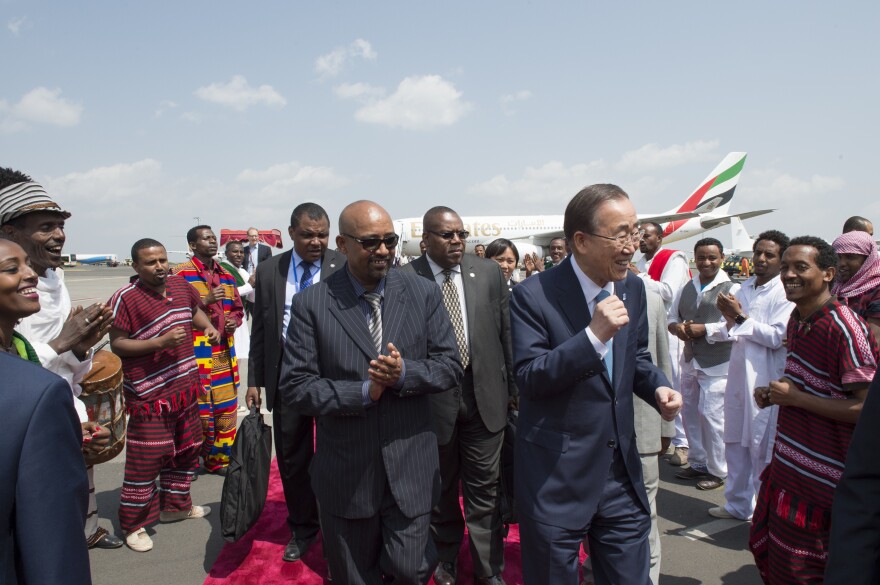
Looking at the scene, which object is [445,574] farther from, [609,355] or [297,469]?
[609,355]

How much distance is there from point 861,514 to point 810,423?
5.24ft

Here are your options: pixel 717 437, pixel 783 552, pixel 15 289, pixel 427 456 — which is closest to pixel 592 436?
pixel 427 456

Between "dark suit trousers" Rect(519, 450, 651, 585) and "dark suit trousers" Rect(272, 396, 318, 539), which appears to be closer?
"dark suit trousers" Rect(519, 450, 651, 585)

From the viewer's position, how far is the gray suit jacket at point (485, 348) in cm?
322

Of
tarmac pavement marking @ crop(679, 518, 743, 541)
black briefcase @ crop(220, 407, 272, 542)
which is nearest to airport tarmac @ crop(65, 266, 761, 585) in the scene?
tarmac pavement marking @ crop(679, 518, 743, 541)

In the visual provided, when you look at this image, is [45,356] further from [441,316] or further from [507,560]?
[507,560]

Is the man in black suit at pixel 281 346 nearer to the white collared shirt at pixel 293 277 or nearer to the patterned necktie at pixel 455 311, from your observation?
the white collared shirt at pixel 293 277

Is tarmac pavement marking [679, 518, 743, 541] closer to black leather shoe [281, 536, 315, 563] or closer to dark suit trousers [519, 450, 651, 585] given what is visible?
dark suit trousers [519, 450, 651, 585]

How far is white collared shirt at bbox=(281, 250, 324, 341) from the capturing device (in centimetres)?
374

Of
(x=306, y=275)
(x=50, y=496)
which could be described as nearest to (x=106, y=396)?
(x=306, y=275)

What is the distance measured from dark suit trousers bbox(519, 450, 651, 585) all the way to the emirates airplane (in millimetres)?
24656

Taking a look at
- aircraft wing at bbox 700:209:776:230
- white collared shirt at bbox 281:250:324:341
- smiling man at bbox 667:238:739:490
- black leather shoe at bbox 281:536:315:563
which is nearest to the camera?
black leather shoe at bbox 281:536:315:563

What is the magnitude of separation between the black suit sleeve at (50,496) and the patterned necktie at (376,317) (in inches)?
54.8

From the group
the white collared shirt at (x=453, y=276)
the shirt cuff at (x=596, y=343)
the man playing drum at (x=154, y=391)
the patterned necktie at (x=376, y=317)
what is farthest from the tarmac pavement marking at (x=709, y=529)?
the man playing drum at (x=154, y=391)
